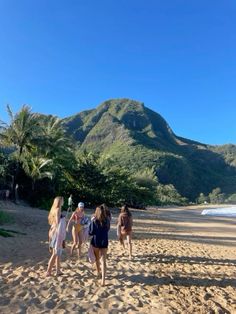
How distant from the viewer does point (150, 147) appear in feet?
437

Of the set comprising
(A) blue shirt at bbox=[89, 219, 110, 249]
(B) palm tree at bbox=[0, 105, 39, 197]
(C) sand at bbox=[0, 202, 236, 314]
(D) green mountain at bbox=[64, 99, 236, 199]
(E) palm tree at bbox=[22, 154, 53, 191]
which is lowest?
(C) sand at bbox=[0, 202, 236, 314]

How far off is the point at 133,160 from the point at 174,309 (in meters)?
110

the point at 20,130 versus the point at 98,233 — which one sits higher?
the point at 20,130

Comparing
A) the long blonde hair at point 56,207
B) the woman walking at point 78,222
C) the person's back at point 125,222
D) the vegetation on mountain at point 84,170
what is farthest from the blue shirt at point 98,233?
the vegetation on mountain at point 84,170

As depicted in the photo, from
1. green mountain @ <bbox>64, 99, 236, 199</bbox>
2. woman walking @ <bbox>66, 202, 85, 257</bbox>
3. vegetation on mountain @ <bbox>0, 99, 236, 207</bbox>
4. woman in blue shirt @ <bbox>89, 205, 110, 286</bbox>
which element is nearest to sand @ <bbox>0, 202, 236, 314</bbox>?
woman walking @ <bbox>66, 202, 85, 257</bbox>

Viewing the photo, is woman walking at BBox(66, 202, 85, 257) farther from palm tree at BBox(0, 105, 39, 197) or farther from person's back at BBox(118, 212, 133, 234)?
palm tree at BBox(0, 105, 39, 197)

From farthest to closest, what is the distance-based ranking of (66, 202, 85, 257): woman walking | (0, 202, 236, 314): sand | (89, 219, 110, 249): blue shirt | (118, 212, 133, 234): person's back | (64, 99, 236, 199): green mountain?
(64, 99, 236, 199): green mountain
(118, 212, 133, 234): person's back
(66, 202, 85, 257): woman walking
(89, 219, 110, 249): blue shirt
(0, 202, 236, 314): sand

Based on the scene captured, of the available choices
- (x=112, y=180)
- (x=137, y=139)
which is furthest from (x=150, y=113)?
(x=112, y=180)

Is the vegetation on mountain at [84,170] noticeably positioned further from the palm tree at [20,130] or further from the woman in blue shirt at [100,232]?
the woman in blue shirt at [100,232]

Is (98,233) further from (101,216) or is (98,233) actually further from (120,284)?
(120,284)

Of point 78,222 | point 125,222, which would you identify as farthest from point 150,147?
point 78,222

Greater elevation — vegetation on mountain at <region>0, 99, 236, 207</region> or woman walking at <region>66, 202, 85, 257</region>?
Result: vegetation on mountain at <region>0, 99, 236, 207</region>

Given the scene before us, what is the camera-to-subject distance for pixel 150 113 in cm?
17038

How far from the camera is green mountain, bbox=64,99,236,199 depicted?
119125 millimetres
